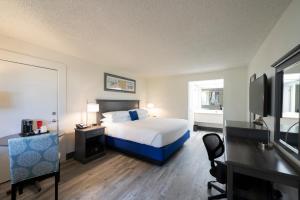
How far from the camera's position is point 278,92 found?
5.48 ft

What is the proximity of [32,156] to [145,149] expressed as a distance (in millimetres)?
1939

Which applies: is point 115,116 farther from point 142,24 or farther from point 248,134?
point 248,134

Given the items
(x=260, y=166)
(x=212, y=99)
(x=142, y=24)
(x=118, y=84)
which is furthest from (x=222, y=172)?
(x=212, y=99)

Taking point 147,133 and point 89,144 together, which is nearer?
point 147,133

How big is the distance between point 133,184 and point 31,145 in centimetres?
155

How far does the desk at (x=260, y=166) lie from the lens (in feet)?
3.78

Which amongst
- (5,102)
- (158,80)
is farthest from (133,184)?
(158,80)

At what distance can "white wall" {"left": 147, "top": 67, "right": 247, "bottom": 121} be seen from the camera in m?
4.54

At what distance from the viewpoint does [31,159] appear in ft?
5.46

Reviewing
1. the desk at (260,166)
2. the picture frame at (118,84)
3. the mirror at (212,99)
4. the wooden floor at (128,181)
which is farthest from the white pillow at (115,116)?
the mirror at (212,99)

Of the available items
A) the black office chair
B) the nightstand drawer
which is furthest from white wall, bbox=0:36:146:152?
the black office chair

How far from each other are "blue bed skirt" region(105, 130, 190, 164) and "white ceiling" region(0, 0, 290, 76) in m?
2.07

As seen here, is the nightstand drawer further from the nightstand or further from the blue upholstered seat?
the blue upholstered seat

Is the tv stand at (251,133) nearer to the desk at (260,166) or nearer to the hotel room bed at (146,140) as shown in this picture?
the desk at (260,166)
